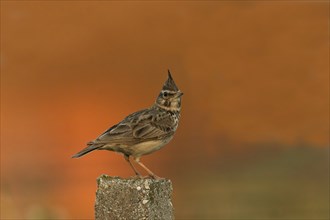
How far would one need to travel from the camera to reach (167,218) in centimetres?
1078

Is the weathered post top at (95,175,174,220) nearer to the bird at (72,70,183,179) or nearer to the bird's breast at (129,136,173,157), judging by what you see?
the bird at (72,70,183,179)

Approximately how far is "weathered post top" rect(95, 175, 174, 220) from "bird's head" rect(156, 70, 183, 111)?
5.23m

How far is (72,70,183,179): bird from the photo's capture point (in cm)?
1353

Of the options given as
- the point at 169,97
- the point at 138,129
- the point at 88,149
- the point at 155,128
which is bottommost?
the point at 88,149

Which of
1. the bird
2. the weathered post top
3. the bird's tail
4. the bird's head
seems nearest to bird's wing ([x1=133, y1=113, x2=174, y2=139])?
the bird

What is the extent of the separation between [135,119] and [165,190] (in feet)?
12.4

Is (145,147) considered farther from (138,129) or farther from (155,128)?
(155,128)

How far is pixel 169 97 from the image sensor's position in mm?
15609

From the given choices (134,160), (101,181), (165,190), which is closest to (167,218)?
(165,190)

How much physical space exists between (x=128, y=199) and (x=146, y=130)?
4099 millimetres

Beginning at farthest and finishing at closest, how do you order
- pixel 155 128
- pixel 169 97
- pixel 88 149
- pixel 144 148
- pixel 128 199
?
pixel 169 97 < pixel 155 128 < pixel 144 148 < pixel 88 149 < pixel 128 199

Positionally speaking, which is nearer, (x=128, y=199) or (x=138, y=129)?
(x=128, y=199)

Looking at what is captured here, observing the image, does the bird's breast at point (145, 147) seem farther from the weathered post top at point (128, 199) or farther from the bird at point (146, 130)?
the weathered post top at point (128, 199)

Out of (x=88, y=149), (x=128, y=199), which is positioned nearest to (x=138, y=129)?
(x=88, y=149)
